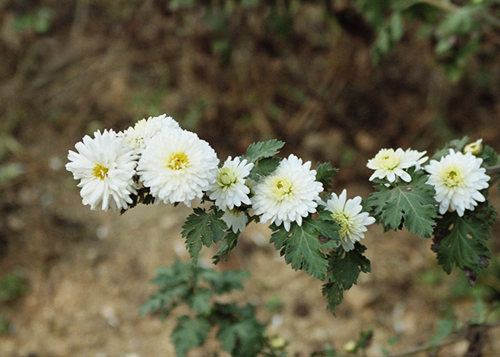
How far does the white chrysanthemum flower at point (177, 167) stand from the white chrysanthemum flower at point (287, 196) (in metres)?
0.13

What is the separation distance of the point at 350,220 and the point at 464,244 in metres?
0.31

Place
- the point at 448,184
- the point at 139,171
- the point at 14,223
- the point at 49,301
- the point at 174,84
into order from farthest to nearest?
the point at 174,84, the point at 14,223, the point at 49,301, the point at 448,184, the point at 139,171

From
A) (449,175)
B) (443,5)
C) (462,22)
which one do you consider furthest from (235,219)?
Result: (443,5)

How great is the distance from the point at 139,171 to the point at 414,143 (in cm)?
285

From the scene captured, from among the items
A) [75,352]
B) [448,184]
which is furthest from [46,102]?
[448,184]

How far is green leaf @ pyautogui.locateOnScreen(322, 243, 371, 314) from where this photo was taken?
1.03 m

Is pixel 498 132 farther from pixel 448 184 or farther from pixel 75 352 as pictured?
pixel 75 352

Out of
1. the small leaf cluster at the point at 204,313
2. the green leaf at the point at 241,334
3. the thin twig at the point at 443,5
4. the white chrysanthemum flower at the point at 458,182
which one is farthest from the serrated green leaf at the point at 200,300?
the thin twig at the point at 443,5

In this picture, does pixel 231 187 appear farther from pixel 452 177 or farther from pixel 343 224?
pixel 452 177

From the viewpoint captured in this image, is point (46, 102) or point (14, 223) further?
point (46, 102)

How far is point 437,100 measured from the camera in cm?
333

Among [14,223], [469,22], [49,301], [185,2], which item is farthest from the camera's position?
[14,223]

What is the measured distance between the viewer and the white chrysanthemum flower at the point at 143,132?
3.20ft

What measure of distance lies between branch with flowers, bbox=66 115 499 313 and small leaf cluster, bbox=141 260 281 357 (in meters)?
Answer: 0.56
